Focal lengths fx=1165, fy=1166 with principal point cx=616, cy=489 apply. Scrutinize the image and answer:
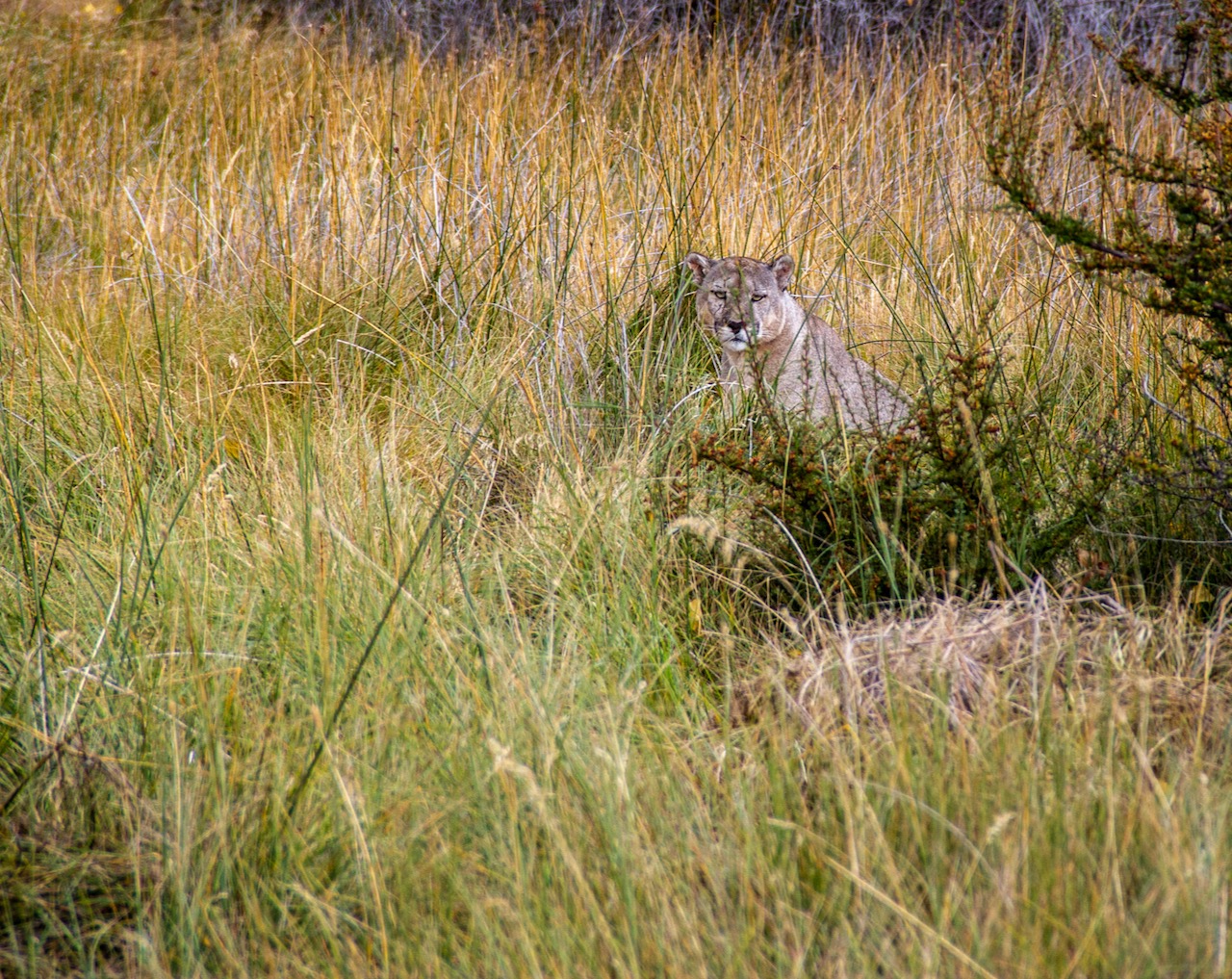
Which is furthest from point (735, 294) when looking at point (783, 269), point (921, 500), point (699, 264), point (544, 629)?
point (544, 629)

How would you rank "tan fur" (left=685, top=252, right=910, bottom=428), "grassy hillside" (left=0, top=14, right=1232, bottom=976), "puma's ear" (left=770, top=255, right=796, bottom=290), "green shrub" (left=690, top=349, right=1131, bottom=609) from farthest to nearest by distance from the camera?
"puma's ear" (left=770, top=255, right=796, bottom=290), "tan fur" (left=685, top=252, right=910, bottom=428), "green shrub" (left=690, top=349, right=1131, bottom=609), "grassy hillside" (left=0, top=14, right=1232, bottom=976)

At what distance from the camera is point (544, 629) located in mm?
2721

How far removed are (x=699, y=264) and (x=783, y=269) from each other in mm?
383

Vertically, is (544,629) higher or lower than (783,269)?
lower

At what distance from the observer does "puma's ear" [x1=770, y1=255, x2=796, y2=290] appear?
14.9 ft

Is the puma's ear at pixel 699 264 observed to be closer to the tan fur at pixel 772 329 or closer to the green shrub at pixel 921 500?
the tan fur at pixel 772 329

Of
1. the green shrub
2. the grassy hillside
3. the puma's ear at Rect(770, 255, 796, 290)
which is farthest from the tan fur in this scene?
the green shrub

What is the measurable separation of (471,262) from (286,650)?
89.1 inches

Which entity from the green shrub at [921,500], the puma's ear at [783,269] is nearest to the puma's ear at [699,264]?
the puma's ear at [783,269]

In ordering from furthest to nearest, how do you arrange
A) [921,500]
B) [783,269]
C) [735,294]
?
[783,269] < [735,294] < [921,500]

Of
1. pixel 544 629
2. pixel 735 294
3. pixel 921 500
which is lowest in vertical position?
pixel 544 629

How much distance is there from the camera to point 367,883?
189 centimetres

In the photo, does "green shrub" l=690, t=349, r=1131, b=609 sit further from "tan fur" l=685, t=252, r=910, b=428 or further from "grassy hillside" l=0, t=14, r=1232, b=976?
"tan fur" l=685, t=252, r=910, b=428

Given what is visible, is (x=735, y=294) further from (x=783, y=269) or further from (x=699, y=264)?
(x=783, y=269)
